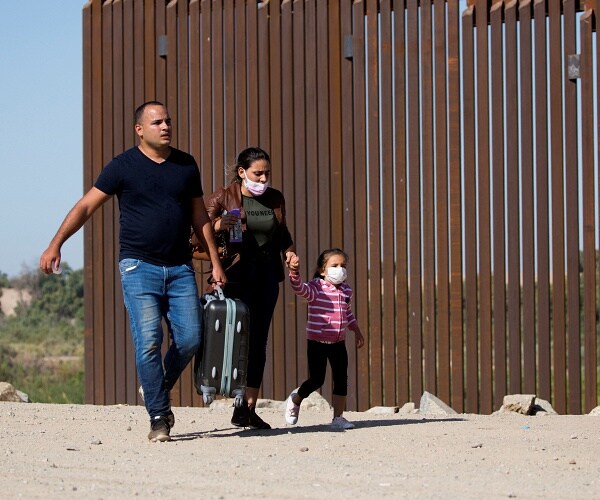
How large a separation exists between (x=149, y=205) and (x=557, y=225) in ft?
12.4

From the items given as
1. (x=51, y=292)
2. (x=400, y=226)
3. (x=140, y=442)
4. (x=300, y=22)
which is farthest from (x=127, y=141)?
(x=51, y=292)

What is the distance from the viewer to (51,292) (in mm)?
37750

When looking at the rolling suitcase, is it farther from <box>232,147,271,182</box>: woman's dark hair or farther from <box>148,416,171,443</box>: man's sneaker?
<box>232,147,271,182</box>: woman's dark hair

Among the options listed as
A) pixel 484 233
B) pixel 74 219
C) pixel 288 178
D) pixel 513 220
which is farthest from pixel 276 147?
pixel 74 219

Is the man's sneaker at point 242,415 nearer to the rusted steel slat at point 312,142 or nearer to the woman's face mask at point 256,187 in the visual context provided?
the woman's face mask at point 256,187

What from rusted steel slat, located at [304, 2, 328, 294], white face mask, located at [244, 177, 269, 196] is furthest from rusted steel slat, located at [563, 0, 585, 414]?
white face mask, located at [244, 177, 269, 196]

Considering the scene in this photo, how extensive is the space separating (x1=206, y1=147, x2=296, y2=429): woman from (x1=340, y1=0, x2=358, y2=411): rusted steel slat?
8.85ft

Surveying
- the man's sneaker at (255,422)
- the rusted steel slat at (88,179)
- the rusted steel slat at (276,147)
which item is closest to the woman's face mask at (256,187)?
the man's sneaker at (255,422)

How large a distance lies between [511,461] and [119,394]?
5576mm

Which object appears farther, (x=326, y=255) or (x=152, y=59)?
(x=152, y=59)

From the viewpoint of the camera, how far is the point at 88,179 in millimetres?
11648

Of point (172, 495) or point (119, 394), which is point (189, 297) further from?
point (119, 394)

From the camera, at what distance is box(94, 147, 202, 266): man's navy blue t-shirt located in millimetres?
7246

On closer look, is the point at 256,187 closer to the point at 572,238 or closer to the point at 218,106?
the point at 572,238
